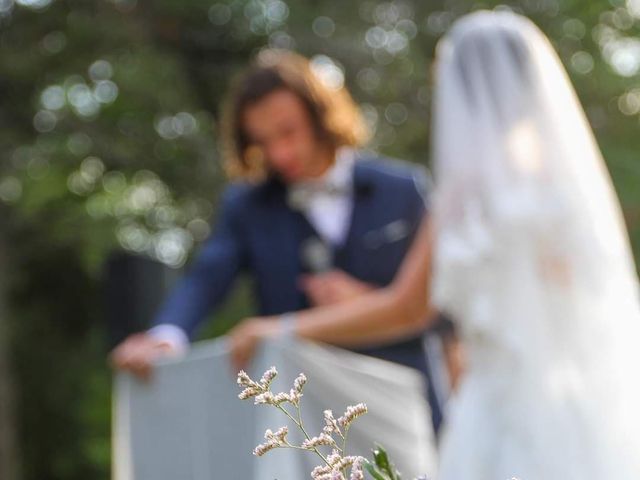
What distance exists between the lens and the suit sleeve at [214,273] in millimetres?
4430

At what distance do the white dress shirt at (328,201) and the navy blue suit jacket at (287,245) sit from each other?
0.02 meters

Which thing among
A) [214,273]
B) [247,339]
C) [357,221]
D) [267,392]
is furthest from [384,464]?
[214,273]

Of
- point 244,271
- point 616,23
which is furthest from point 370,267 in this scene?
point 616,23

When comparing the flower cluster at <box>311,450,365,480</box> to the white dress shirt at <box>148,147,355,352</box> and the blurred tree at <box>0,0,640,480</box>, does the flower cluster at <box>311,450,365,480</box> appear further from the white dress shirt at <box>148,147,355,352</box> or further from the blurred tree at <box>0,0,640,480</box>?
the blurred tree at <box>0,0,640,480</box>

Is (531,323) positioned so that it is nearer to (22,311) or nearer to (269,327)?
(269,327)

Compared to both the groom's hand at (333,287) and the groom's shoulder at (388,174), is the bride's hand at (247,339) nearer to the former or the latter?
the groom's hand at (333,287)

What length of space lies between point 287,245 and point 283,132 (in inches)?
11.9

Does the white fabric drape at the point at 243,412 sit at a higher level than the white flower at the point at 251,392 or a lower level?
lower

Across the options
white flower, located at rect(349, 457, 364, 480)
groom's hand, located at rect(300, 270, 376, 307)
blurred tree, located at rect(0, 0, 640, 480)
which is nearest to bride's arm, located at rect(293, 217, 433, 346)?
groom's hand, located at rect(300, 270, 376, 307)

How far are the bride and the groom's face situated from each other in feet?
2.05

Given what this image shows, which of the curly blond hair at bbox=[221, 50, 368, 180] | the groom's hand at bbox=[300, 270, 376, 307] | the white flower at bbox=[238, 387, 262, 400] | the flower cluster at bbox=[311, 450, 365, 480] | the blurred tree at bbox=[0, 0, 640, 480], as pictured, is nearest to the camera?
the flower cluster at bbox=[311, 450, 365, 480]

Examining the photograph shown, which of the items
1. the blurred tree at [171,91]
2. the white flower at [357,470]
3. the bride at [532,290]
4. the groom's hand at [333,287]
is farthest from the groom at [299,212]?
the blurred tree at [171,91]

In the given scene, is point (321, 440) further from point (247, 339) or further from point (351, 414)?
point (247, 339)

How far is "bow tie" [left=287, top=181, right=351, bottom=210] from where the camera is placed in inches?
172
